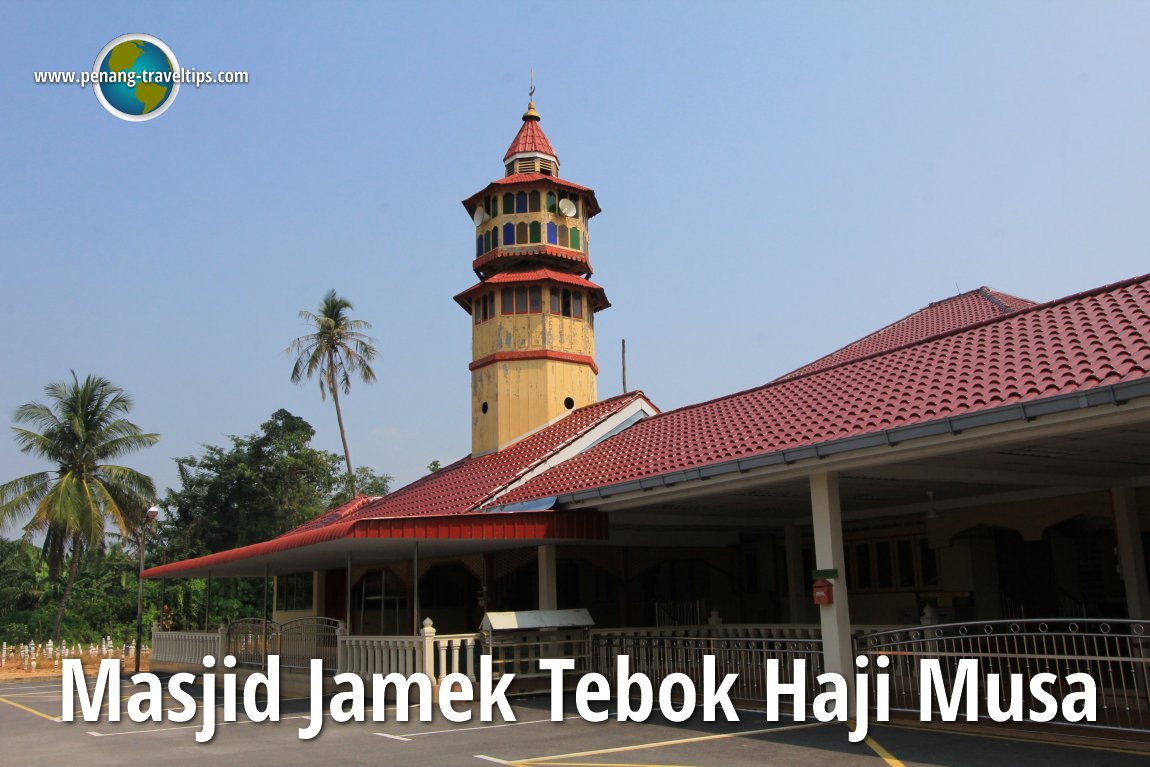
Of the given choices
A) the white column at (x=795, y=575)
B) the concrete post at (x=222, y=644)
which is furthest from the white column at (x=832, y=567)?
the concrete post at (x=222, y=644)

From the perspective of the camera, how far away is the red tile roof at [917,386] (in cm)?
Result: 948

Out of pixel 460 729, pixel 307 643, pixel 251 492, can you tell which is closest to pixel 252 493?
pixel 251 492

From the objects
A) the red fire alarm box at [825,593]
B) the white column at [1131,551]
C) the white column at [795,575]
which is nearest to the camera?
the red fire alarm box at [825,593]

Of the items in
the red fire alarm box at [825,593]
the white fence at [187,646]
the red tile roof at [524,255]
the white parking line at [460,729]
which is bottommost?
the white parking line at [460,729]

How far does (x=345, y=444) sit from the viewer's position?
4572 centimetres

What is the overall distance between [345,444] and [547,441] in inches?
1077

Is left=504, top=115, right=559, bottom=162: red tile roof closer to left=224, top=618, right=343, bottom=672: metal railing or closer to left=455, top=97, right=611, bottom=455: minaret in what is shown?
left=455, top=97, right=611, bottom=455: minaret

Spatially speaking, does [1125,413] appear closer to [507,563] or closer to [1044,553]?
[1044,553]

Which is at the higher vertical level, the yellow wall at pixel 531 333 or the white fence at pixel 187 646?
the yellow wall at pixel 531 333

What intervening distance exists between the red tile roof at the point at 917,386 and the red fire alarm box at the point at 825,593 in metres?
1.62

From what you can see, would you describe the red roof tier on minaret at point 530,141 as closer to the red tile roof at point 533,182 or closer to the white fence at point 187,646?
the red tile roof at point 533,182

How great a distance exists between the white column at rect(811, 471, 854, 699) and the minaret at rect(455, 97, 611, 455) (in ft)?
38.0

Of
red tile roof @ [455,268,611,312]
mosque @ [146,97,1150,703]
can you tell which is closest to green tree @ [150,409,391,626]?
mosque @ [146,97,1150,703]

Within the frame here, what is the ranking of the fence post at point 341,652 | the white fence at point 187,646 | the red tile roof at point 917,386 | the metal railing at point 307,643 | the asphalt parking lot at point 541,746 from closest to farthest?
the asphalt parking lot at point 541,746 < the red tile roof at point 917,386 < the fence post at point 341,652 < the metal railing at point 307,643 < the white fence at point 187,646
